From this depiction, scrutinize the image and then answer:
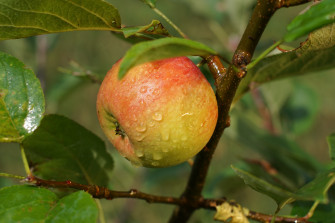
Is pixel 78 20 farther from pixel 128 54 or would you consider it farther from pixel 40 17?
pixel 128 54

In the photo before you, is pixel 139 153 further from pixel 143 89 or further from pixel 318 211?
pixel 318 211

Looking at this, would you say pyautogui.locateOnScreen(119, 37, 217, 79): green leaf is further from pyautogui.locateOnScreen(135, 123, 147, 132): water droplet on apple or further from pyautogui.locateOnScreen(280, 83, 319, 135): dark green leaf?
pyautogui.locateOnScreen(280, 83, 319, 135): dark green leaf

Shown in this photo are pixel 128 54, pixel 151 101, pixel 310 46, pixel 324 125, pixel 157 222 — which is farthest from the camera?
pixel 324 125

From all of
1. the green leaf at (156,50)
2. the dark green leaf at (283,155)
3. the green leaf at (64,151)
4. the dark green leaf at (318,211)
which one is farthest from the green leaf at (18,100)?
the dark green leaf at (283,155)

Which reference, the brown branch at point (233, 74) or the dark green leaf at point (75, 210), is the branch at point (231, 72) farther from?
the dark green leaf at point (75, 210)

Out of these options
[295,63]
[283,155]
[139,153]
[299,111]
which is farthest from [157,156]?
[299,111]

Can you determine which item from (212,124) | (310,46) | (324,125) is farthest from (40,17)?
(324,125)

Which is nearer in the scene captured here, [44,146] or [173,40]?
[173,40]
